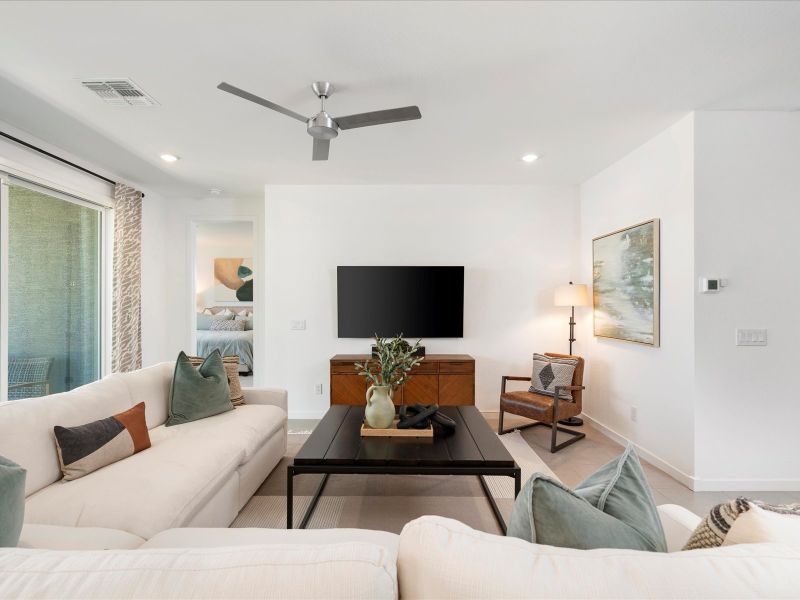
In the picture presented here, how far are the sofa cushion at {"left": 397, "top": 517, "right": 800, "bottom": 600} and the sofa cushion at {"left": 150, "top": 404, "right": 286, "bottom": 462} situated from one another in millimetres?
1981

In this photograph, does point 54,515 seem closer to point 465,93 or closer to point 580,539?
point 580,539

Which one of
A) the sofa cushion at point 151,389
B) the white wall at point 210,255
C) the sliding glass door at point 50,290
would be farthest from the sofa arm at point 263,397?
the white wall at point 210,255

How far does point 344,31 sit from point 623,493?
2.16 meters

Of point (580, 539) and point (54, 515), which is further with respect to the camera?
point (54, 515)

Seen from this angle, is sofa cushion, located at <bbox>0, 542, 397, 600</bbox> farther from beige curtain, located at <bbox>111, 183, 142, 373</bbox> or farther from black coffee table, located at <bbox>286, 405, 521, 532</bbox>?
beige curtain, located at <bbox>111, 183, 142, 373</bbox>

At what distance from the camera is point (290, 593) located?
60cm

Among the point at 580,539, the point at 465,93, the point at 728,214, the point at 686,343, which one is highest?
the point at 465,93

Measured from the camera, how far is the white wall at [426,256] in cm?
451

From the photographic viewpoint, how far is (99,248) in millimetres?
4203

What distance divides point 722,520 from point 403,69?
2.33 meters

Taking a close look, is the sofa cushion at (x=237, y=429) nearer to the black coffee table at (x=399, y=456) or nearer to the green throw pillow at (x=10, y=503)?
the black coffee table at (x=399, y=456)

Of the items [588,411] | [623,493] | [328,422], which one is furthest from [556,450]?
[623,493]

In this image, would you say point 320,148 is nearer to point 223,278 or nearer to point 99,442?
point 99,442

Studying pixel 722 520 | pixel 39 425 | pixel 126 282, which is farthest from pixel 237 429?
pixel 126 282
